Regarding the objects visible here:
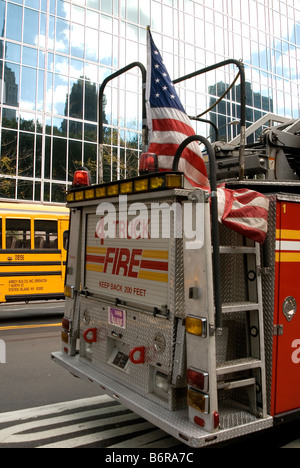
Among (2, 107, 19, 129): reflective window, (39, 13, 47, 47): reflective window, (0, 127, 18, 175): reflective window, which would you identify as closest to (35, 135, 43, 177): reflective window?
(0, 127, 18, 175): reflective window

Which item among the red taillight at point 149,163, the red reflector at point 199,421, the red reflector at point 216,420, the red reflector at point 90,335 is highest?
the red taillight at point 149,163

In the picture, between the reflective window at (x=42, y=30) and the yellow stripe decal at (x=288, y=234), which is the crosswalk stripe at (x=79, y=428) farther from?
the reflective window at (x=42, y=30)

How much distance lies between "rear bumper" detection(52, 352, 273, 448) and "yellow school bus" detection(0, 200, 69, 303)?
6.69m

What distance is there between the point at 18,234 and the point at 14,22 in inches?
881

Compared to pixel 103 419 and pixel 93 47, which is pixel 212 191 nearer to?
pixel 103 419

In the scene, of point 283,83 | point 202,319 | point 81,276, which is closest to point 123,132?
point 283,83

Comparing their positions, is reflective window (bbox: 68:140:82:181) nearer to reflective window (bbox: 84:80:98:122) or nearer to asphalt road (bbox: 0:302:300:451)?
reflective window (bbox: 84:80:98:122)

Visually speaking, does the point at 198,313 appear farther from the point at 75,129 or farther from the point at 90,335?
the point at 75,129

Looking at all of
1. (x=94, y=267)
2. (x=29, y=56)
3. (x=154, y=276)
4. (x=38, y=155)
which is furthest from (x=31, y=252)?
(x=29, y=56)

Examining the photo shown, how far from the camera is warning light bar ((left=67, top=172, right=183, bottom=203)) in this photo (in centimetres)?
341

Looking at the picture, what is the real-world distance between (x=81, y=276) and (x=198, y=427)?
249 centimetres

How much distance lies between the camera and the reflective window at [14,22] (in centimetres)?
2708

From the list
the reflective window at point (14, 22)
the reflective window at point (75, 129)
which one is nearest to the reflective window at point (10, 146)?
the reflective window at point (75, 129)

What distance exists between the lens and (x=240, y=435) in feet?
10.4
